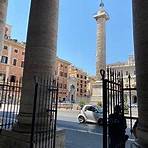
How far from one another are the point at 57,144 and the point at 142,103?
3.18 meters

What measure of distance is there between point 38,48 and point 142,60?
3.12m

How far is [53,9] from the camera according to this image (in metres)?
5.73

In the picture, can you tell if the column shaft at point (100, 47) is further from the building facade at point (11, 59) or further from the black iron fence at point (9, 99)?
the building facade at point (11, 59)

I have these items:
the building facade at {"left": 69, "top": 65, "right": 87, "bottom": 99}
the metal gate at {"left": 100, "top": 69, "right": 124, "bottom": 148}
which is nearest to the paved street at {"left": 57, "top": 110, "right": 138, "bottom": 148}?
the metal gate at {"left": 100, "top": 69, "right": 124, "bottom": 148}

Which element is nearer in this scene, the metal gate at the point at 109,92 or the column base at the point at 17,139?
the metal gate at the point at 109,92

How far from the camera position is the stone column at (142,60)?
2.62m

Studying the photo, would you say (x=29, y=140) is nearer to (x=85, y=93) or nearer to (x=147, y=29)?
(x=147, y=29)

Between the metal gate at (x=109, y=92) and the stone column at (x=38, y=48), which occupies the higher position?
the stone column at (x=38, y=48)

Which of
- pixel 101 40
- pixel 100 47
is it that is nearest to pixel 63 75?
pixel 101 40

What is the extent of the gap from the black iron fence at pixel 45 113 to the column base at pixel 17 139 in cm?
23

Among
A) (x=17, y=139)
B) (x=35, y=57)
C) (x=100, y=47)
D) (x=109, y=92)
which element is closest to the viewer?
(x=109, y=92)

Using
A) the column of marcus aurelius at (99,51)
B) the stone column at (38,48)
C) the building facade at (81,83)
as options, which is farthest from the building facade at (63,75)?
the stone column at (38,48)

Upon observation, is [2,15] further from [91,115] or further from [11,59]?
[11,59]

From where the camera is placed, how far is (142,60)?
2.78m
